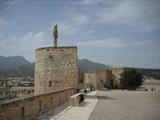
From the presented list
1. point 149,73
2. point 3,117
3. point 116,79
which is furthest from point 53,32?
point 149,73

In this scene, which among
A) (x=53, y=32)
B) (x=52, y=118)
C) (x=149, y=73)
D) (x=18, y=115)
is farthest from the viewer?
(x=149, y=73)

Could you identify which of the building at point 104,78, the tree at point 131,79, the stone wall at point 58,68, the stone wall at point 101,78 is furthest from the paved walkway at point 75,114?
the tree at point 131,79

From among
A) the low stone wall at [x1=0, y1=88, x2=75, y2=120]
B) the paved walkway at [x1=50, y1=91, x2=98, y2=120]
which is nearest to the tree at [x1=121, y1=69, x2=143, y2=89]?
the low stone wall at [x1=0, y1=88, x2=75, y2=120]

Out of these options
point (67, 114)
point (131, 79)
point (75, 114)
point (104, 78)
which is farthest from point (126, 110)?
point (131, 79)

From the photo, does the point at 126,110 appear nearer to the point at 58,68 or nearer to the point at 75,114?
the point at 75,114

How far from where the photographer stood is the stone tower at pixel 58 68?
19062mm

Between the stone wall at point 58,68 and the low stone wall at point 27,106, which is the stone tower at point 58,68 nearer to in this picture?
the stone wall at point 58,68

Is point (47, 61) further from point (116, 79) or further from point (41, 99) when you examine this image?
point (116, 79)

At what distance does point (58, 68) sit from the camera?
62.7 ft

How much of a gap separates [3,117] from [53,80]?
11.5 m

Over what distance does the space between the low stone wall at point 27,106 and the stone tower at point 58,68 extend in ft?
11.6

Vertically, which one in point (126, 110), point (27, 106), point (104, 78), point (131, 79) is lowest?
point (126, 110)

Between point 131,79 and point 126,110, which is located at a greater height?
point 131,79

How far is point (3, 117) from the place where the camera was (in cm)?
765
